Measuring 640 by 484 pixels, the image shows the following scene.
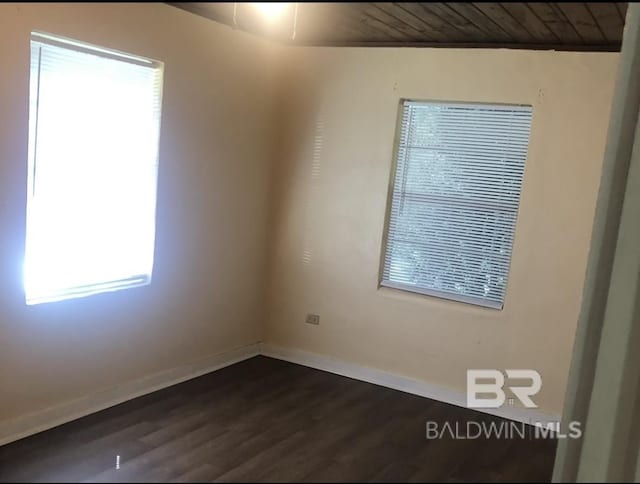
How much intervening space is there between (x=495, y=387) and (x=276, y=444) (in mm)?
430

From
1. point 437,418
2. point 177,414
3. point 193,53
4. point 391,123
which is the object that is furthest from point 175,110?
point 437,418

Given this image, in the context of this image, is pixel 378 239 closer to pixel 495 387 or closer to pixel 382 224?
pixel 382 224

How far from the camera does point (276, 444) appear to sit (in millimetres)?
1006

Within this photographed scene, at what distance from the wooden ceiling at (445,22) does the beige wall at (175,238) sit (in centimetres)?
15

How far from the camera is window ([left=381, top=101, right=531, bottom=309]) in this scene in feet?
3.80

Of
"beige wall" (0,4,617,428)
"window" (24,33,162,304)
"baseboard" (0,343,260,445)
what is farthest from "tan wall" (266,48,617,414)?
"window" (24,33,162,304)

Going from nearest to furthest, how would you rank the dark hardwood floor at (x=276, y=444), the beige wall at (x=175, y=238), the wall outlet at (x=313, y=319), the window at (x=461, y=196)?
the dark hardwood floor at (x=276, y=444)
the window at (x=461, y=196)
the wall outlet at (x=313, y=319)
the beige wall at (x=175, y=238)

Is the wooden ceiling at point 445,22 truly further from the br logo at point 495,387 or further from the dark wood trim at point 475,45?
the br logo at point 495,387

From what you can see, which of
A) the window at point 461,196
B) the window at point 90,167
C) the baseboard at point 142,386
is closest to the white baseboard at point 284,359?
the baseboard at point 142,386

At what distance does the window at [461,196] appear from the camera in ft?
3.80

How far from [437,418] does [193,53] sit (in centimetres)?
119

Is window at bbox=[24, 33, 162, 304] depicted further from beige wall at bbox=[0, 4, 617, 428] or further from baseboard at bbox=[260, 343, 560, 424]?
baseboard at bbox=[260, 343, 560, 424]

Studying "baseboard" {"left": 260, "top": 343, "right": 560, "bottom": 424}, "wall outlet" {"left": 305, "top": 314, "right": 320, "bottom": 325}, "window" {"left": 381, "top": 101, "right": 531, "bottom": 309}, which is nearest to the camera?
"baseboard" {"left": 260, "top": 343, "right": 560, "bottom": 424}

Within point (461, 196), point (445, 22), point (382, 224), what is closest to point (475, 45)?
point (445, 22)
